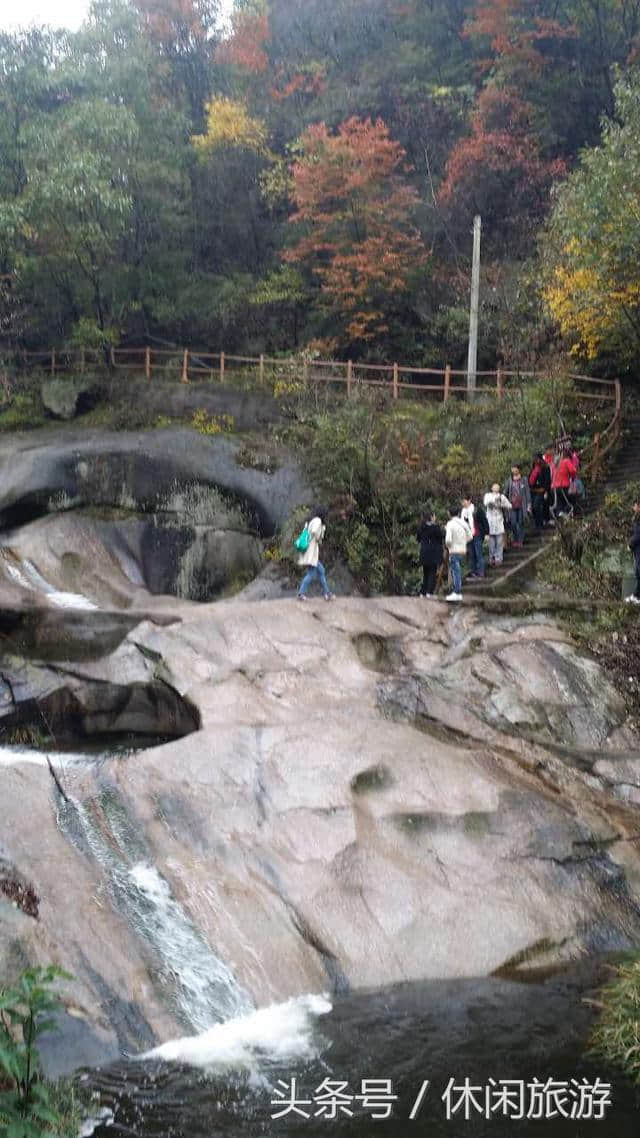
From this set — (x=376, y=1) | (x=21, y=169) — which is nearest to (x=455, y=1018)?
(x=21, y=169)

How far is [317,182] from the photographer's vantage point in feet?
96.6

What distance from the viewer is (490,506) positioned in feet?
57.2

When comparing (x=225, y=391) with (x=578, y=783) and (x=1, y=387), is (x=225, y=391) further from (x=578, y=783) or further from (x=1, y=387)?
(x=578, y=783)

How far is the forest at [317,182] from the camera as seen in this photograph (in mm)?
26562

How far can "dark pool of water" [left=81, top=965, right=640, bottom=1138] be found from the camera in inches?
261

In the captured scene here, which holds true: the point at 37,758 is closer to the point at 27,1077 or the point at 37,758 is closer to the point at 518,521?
the point at 27,1077

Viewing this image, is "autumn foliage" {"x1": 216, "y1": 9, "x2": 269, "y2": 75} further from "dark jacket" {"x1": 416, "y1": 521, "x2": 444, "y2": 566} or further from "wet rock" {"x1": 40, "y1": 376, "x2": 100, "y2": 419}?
"dark jacket" {"x1": 416, "y1": 521, "x2": 444, "y2": 566}

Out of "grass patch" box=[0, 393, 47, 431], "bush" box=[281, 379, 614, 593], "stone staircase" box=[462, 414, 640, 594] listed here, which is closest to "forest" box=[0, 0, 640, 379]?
"grass patch" box=[0, 393, 47, 431]

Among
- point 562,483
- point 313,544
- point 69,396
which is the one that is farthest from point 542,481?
point 69,396

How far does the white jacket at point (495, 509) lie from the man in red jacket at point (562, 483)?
1710 millimetres

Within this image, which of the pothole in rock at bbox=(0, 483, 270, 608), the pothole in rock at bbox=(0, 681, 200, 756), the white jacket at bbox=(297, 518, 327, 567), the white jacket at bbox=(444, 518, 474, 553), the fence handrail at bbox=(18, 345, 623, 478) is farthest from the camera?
Answer: the fence handrail at bbox=(18, 345, 623, 478)

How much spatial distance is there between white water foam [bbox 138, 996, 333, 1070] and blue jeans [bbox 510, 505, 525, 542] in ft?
39.1

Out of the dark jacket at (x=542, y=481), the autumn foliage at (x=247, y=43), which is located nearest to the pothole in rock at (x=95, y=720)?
the dark jacket at (x=542, y=481)

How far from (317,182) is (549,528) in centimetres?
1585
